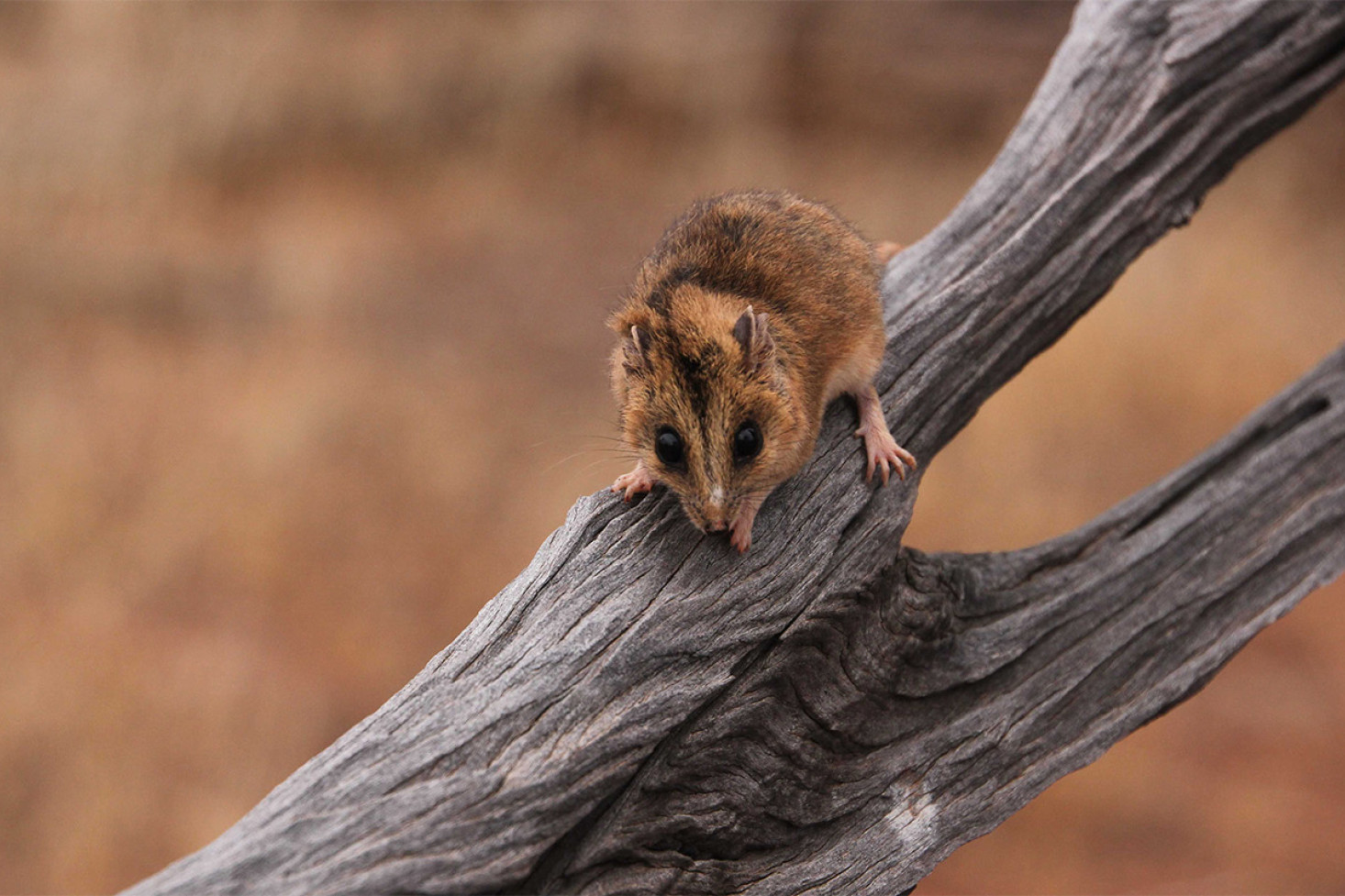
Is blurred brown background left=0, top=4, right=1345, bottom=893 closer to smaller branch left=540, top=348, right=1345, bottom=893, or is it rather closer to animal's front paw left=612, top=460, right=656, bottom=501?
smaller branch left=540, top=348, right=1345, bottom=893

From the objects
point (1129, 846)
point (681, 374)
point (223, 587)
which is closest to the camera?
point (681, 374)

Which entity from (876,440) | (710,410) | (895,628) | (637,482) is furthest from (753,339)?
(895,628)

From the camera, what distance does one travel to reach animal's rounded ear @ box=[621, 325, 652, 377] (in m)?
2.98

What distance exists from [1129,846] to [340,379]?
22.2ft

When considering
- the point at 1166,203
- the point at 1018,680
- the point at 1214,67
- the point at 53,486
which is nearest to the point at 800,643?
the point at 1018,680

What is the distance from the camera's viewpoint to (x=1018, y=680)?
3.65 meters

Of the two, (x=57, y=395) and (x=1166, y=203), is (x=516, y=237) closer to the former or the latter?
(x=57, y=395)

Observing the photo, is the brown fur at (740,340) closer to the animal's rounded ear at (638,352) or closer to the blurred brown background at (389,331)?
the animal's rounded ear at (638,352)

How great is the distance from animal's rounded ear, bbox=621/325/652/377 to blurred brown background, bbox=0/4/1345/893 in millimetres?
5268

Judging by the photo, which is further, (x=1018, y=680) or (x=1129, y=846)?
(x=1129, y=846)

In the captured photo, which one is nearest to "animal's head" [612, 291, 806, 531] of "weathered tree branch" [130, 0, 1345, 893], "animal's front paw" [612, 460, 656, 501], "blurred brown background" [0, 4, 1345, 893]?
"animal's front paw" [612, 460, 656, 501]

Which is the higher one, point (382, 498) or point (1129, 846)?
point (382, 498)

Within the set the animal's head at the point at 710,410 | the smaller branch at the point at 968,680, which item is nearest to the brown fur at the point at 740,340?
the animal's head at the point at 710,410

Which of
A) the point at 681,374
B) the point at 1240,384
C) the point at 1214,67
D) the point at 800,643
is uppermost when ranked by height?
the point at 1240,384
